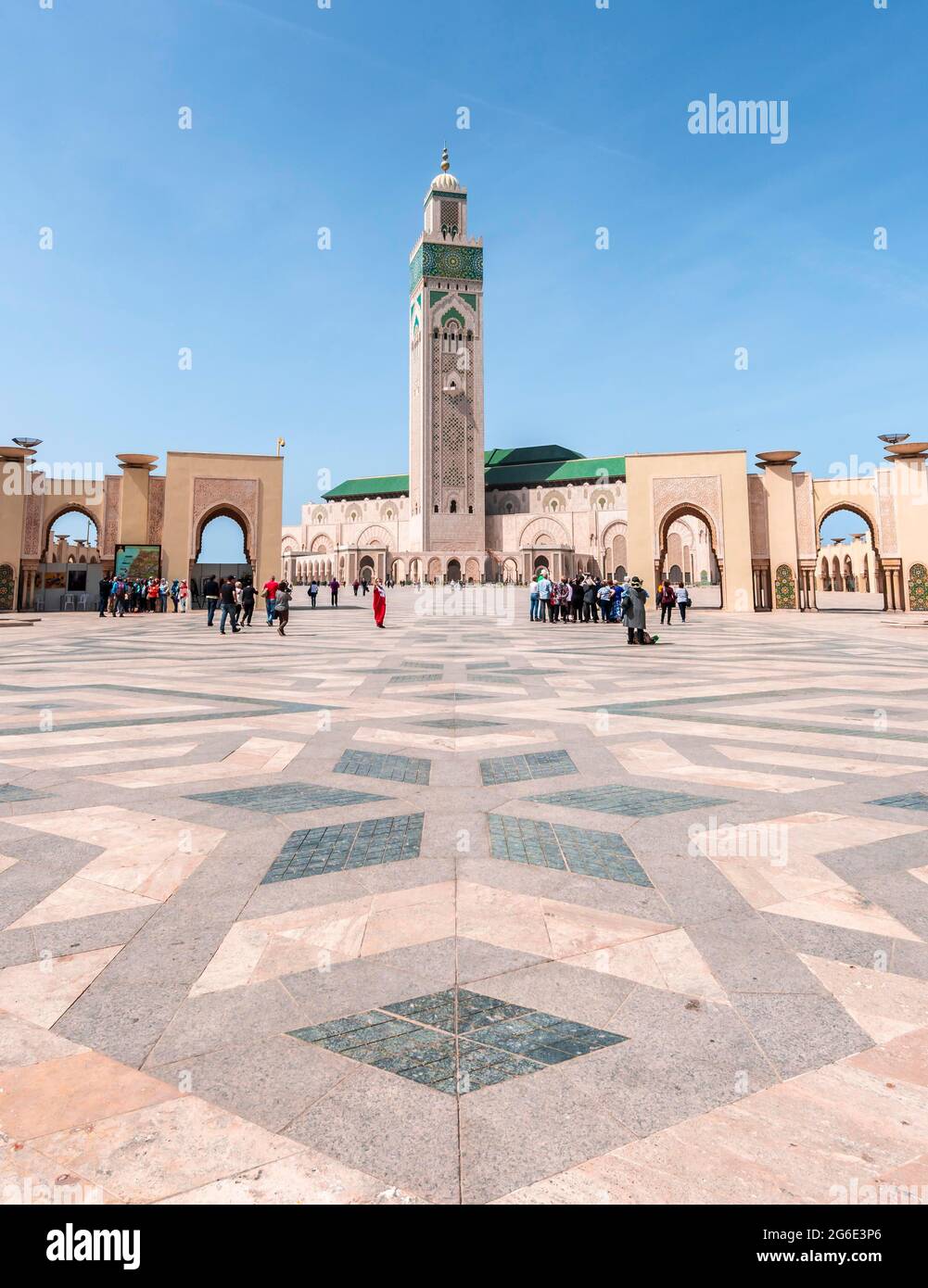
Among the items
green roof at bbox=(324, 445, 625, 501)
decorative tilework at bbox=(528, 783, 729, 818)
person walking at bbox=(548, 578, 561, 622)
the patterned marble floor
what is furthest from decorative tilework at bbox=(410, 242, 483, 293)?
decorative tilework at bbox=(528, 783, 729, 818)

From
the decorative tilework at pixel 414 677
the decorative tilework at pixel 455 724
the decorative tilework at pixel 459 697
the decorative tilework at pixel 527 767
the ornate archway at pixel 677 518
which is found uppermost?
the ornate archway at pixel 677 518

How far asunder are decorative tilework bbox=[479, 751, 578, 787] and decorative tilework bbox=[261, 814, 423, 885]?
0.69 meters

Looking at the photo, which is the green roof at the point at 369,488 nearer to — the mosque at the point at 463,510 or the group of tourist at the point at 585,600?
the mosque at the point at 463,510

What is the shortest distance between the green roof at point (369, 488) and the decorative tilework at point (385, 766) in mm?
69413

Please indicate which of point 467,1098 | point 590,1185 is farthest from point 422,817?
point 590,1185

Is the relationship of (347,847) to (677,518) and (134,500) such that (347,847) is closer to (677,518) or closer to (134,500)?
(134,500)

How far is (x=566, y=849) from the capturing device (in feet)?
8.27

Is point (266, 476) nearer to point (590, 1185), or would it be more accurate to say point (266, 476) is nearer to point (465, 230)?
point (590, 1185)

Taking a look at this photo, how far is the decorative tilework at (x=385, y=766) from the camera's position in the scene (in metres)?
3.48

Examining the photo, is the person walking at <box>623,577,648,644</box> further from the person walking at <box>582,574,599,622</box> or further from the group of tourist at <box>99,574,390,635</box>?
the person walking at <box>582,574,599,622</box>

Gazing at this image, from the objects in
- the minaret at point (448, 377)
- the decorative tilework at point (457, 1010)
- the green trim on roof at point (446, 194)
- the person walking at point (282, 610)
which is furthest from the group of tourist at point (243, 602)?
the green trim on roof at point (446, 194)

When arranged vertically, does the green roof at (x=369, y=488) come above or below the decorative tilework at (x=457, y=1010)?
above

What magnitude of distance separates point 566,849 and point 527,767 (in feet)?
3.62

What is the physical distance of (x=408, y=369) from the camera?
62.6m
